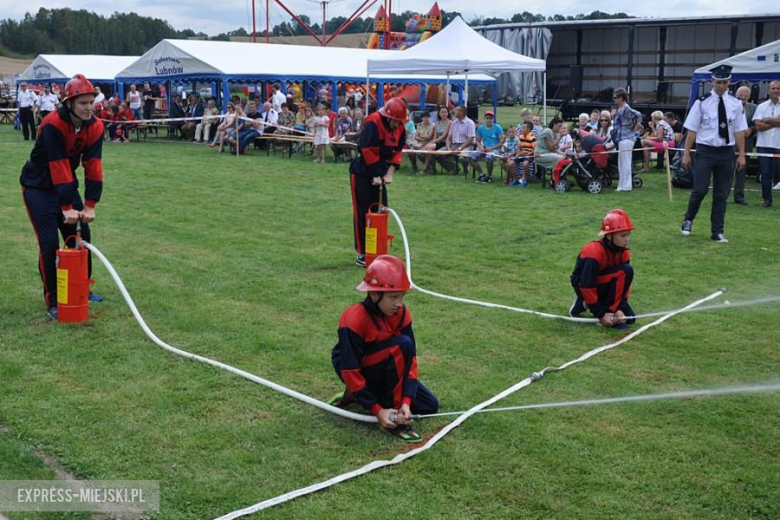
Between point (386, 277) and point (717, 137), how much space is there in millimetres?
7191

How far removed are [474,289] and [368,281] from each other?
3684 mm

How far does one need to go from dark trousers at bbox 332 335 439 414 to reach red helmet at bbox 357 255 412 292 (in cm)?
36

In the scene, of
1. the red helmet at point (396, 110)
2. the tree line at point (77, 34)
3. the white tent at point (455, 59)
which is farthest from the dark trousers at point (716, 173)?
the tree line at point (77, 34)

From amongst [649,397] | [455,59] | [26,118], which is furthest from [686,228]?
[26,118]

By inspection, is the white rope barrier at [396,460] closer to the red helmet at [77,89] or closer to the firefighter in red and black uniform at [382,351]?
the firefighter in red and black uniform at [382,351]

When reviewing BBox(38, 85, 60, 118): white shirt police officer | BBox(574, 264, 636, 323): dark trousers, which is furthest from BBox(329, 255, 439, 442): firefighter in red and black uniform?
BBox(38, 85, 60, 118): white shirt police officer

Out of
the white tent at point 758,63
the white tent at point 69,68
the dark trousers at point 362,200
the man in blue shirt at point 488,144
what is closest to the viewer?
the dark trousers at point 362,200

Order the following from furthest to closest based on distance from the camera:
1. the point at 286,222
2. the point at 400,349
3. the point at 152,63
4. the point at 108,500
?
the point at 152,63, the point at 286,222, the point at 400,349, the point at 108,500

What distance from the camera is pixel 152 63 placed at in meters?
29.3

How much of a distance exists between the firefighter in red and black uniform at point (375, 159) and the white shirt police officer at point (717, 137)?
4.11 m

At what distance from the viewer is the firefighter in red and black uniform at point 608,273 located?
6680 mm

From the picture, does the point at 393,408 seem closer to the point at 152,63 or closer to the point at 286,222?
the point at 286,222

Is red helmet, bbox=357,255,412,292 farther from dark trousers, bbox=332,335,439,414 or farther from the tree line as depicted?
the tree line

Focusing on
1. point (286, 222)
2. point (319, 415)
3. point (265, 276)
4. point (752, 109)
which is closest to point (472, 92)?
point (752, 109)
